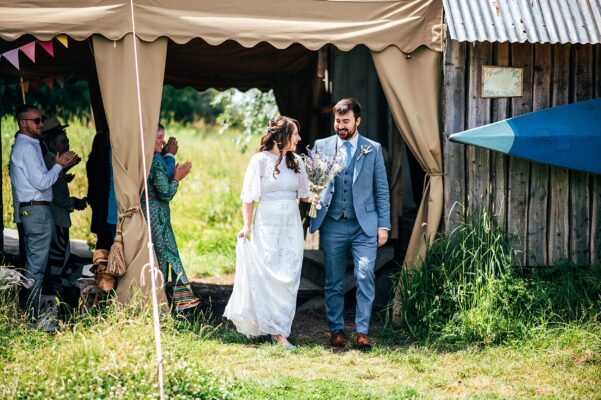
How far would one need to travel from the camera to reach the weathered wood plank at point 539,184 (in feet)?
23.6

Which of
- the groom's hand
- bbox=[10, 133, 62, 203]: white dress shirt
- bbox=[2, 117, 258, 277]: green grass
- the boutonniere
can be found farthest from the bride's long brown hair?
bbox=[2, 117, 258, 277]: green grass

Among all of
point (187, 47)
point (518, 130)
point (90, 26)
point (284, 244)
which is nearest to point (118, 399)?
point (284, 244)

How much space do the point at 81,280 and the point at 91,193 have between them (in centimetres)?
191

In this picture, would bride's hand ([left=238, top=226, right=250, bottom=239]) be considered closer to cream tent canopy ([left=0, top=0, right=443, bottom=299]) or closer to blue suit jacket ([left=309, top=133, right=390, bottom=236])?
blue suit jacket ([left=309, top=133, right=390, bottom=236])

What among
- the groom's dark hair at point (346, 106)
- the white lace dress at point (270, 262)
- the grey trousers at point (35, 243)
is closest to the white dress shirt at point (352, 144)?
the groom's dark hair at point (346, 106)

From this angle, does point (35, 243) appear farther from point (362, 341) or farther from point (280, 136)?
point (362, 341)

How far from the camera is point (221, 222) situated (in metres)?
13.4

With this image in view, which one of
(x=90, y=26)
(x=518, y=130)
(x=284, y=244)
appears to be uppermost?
(x=90, y=26)

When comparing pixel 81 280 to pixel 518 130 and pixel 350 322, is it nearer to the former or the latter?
pixel 350 322

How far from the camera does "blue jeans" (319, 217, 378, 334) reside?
666cm

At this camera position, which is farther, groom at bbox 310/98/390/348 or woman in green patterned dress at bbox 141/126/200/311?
woman in green patterned dress at bbox 141/126/200/311

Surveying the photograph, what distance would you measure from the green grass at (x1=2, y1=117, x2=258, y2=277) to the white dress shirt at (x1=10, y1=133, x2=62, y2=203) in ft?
12.0

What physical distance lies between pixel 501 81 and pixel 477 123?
0.43 metres

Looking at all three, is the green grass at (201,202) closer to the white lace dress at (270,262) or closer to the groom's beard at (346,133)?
the white lace dress at (270,262)
